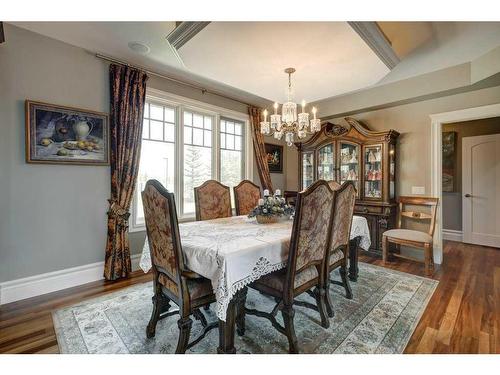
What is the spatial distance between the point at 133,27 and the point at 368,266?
3830 millimetres

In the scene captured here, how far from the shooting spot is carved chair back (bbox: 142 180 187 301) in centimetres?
143

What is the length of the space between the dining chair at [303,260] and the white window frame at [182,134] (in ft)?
7.01

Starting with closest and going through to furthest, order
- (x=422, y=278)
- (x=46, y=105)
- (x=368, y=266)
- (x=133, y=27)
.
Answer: (x=133, y=27) < (x=46, y=105) < (x=422, y=278) < (x=368, y=266)

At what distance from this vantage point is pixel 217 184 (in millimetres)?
2969

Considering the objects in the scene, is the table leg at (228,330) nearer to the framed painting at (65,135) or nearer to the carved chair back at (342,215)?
the carved chair back at (342,215)

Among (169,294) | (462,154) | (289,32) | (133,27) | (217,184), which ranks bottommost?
(169,294)

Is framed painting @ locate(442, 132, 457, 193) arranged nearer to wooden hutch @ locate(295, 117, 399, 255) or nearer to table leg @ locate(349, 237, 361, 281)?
wooden hutch @ locate(295, 117, 399, 255)

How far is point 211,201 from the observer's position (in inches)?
114

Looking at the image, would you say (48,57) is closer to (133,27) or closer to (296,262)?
(133,27)

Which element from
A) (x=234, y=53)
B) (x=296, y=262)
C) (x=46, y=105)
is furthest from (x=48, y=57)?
(x=296, y=262)

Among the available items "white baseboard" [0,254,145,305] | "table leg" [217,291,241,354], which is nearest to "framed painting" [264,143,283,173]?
"white baseboard" [0,254,145,305]

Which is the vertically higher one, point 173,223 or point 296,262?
point 173,223

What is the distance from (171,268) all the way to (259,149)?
339 centimetres

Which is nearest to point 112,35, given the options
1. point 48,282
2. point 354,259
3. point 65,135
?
point 65,135
